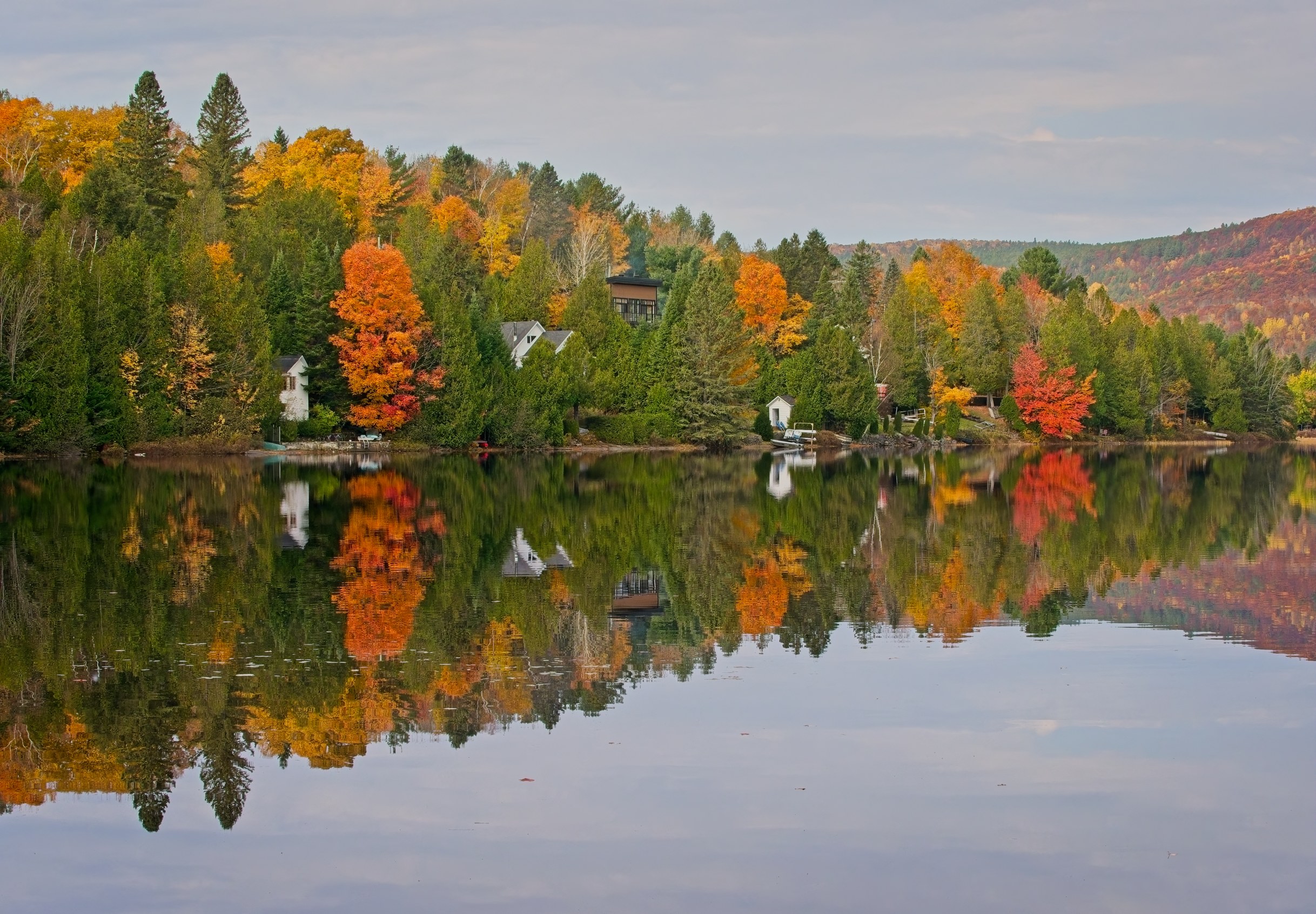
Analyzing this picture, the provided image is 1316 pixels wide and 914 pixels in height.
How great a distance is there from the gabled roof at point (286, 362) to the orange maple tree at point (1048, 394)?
184 feet

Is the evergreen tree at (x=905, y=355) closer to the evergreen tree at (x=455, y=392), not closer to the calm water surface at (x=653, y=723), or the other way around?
the evergreen tree at (x=455, y=392)

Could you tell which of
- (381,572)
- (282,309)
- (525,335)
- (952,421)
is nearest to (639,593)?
(381,572)

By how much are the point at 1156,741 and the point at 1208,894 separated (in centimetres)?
353

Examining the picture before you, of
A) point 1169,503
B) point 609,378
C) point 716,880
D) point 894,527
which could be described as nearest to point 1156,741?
point 716,880

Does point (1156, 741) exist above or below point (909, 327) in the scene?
below

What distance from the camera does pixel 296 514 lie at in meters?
30.4

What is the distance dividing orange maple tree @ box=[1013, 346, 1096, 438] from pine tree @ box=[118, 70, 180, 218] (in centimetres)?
6046

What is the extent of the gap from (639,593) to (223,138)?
7506 cm

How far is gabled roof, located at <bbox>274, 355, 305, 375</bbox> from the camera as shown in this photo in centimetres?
6525

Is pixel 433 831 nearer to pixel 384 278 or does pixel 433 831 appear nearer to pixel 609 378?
pixel 384 278

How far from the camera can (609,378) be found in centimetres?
7744

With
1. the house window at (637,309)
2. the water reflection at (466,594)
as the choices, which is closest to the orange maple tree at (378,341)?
the water reflection at (466,594)

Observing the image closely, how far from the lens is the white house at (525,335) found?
84000 millimetres

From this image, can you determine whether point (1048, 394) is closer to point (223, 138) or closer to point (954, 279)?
point (954, 279)
